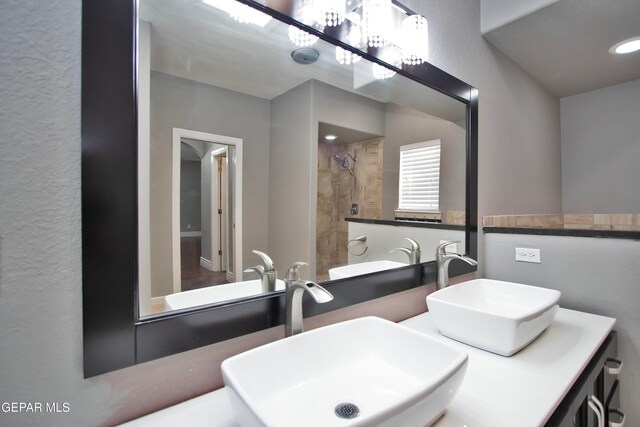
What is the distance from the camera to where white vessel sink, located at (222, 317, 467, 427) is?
573 millimetres

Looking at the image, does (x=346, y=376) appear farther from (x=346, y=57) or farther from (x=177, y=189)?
(x=346, y=57)

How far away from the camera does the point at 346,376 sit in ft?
2.85

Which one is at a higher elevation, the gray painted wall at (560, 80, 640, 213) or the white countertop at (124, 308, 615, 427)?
the gray painted wall at (560, 80, 640, 213)

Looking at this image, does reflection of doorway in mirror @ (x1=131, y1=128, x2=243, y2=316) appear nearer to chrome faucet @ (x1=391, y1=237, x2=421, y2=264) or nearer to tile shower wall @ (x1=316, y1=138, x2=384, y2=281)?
tile shower wall @ (x1=316, y1=138, x2=384, y2=281)

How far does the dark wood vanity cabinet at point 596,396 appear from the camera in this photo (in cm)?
80

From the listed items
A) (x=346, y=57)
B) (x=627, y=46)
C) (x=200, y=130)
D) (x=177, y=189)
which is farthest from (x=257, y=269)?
(x=627, y=46)

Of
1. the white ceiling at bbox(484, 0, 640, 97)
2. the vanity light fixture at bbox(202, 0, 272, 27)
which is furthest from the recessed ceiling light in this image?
the vanity light fixture at bbox(202, 0, 272, 27)

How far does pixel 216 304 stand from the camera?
2.52 ft

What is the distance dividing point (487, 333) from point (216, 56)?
1.25m

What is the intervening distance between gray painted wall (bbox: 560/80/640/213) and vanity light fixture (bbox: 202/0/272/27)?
10.8 feet

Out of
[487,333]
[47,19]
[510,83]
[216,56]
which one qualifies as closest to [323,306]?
[487,333]

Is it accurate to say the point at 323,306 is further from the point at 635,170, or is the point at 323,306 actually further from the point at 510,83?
the point at 635,170

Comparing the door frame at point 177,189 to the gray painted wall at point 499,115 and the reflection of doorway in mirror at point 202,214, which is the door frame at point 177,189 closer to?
the reflection of doorway in mirror at point 202,214

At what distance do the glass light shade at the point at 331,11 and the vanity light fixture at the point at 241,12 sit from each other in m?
0.20
